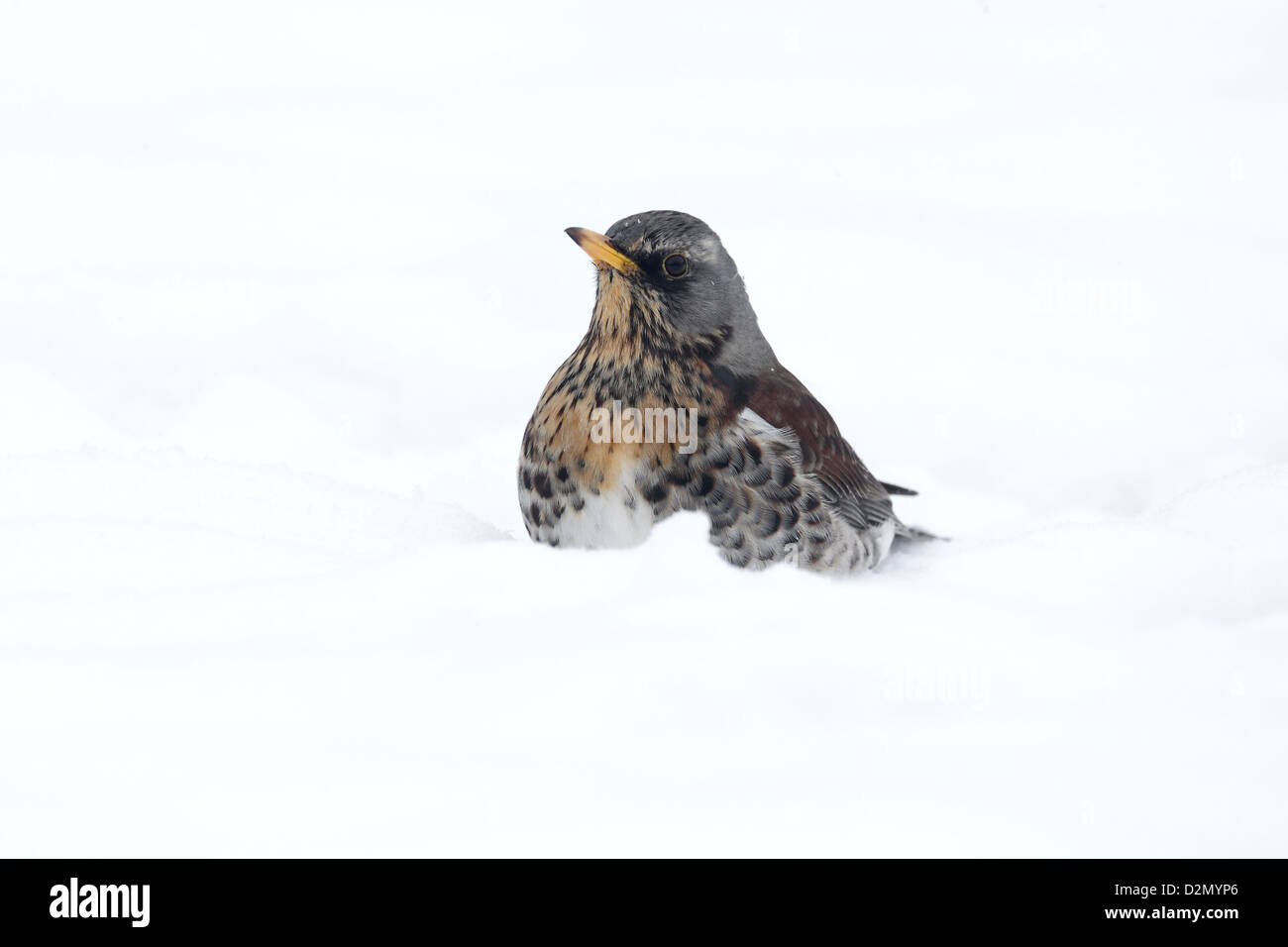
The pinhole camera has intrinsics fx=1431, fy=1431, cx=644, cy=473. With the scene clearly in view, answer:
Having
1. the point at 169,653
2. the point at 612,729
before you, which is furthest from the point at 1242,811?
the point at 169,653

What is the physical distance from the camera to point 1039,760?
3406mm

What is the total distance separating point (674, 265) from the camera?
16.5ft

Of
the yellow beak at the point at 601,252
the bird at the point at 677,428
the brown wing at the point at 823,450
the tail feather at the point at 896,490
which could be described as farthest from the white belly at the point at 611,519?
the tail feather at the point at 896,490

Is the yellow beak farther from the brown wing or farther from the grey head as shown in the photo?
the brown wing

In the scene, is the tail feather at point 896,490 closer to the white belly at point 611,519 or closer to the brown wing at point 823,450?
the brown wing at point 823,450

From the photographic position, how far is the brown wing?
199 inches

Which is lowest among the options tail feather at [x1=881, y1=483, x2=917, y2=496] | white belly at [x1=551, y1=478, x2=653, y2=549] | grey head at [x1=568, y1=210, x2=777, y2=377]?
white belly at [x1=551, y1=478, x2=653, y2=549]

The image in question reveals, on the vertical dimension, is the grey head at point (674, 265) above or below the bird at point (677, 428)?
above

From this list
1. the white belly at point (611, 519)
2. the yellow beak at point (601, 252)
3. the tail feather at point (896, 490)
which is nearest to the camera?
the white belly at point (611, 519)

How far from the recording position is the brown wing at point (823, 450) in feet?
16.6

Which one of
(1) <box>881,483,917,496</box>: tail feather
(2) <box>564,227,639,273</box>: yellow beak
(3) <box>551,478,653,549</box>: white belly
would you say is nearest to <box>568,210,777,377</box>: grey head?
(2) <box>564,227,639,273</box>: yellow beak

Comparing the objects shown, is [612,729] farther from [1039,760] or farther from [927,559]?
[927,559]

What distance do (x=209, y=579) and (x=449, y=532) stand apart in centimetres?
106

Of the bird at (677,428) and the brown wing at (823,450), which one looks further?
the brown wing at (823,450)
